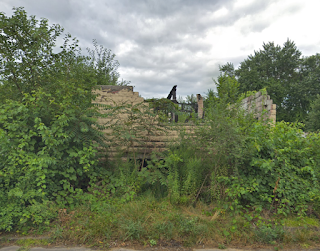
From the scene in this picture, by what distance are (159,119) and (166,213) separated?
7.86 feet

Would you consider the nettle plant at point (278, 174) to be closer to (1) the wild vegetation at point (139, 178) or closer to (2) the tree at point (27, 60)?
(1) the wild vegetation at point (139, 178)

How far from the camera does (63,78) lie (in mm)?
5531

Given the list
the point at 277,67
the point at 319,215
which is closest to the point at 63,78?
the point at 319,215

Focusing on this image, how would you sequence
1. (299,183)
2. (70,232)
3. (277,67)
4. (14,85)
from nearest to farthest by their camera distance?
(70,232)
(299,183)
(14,85)
(277,67)

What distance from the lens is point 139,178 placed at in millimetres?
4723

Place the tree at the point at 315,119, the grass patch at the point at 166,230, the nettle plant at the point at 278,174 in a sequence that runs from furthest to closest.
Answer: the tree at the point at 315,119 < the nettle plant at the point at 278,174 < the grass patch at the point at 166,230

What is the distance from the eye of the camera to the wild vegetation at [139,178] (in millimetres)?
3604

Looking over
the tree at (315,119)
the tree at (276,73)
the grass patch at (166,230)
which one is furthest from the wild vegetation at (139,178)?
the tree at (276,73)

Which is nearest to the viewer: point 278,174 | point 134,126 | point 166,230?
point 166,230

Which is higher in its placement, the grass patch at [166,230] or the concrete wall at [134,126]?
the concrete wall at [134,126]

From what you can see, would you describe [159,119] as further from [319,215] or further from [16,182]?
[319,215]

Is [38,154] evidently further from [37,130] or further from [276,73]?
[276,73]

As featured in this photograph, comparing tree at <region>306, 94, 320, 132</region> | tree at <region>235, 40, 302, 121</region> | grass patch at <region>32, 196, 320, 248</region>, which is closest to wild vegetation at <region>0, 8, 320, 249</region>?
grass patch at <region>32, 196, 320, 248</region>

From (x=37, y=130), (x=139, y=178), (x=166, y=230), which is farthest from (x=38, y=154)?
(x=166, y=230)
